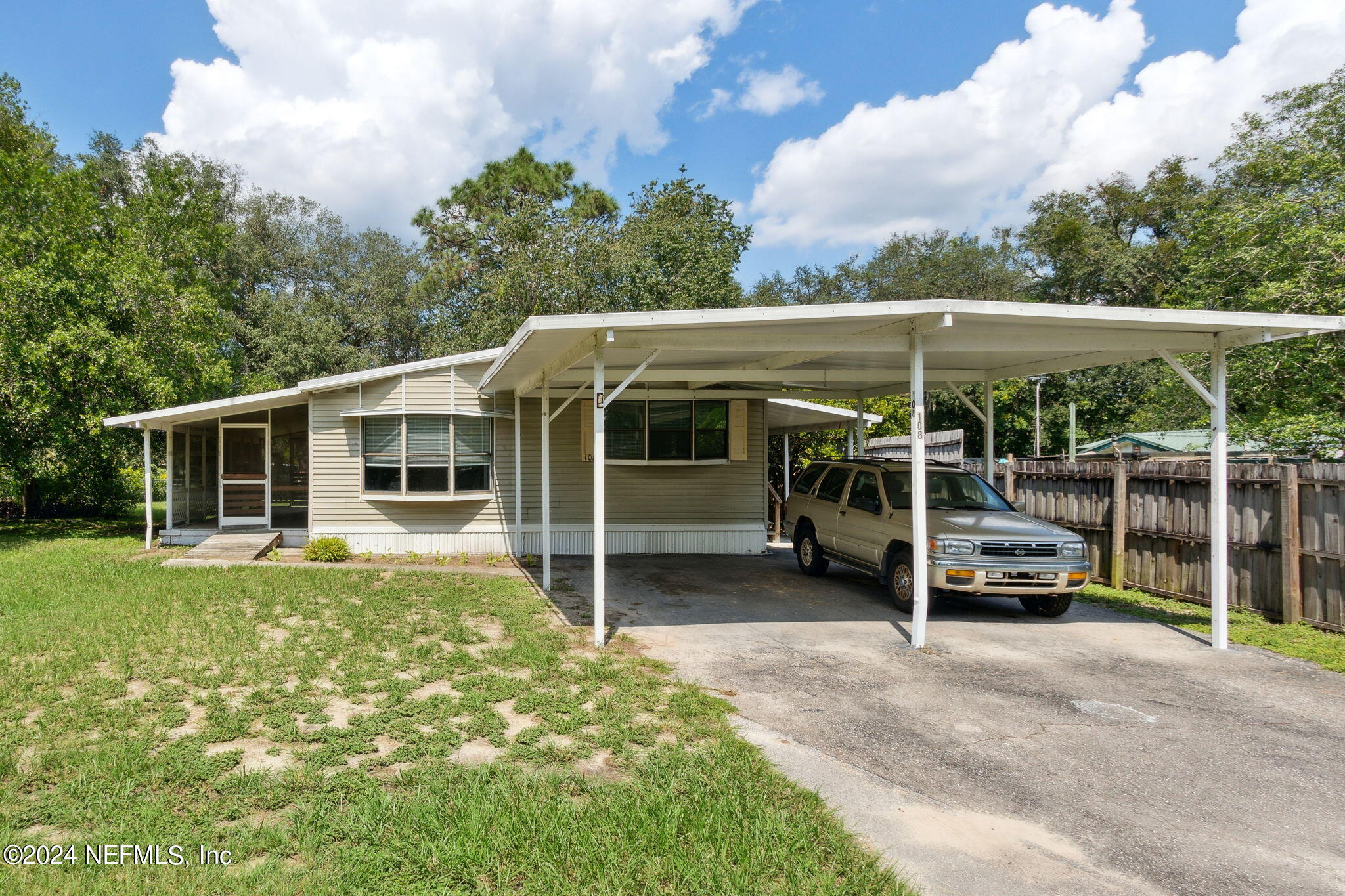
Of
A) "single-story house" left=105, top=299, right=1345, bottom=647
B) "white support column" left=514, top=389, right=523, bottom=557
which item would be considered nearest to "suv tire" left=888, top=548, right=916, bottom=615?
"single-story house" left=105, top=299, right=1345, bottom=647

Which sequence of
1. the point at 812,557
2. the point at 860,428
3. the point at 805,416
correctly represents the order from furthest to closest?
the point at 805,416
the point at 860,428
the point at 812,557

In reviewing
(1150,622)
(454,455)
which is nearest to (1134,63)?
(1150,622)

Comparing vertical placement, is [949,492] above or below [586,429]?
below

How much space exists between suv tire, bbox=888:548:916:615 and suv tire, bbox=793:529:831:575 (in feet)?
7.39

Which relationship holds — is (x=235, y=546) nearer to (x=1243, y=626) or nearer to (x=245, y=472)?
(x=245, y=472)

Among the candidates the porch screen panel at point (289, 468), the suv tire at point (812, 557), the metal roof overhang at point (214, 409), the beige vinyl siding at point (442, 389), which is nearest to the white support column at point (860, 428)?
the suv tire at point (812, 557)

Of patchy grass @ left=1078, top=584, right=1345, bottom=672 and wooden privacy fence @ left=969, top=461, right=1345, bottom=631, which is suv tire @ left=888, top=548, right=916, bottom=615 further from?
wooden privacy fence @ left=969, top=461, right=1345, bottom=631

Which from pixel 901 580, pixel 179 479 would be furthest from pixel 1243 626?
pixel 179 479

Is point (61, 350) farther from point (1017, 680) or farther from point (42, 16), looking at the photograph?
point (1017, 680)

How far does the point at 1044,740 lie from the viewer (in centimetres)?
479

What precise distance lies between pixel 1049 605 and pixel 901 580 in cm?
163

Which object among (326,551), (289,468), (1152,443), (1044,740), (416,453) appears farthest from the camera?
(1152,443)

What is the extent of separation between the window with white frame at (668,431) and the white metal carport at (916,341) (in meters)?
3.82

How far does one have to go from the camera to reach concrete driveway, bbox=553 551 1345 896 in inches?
Answer: 133
